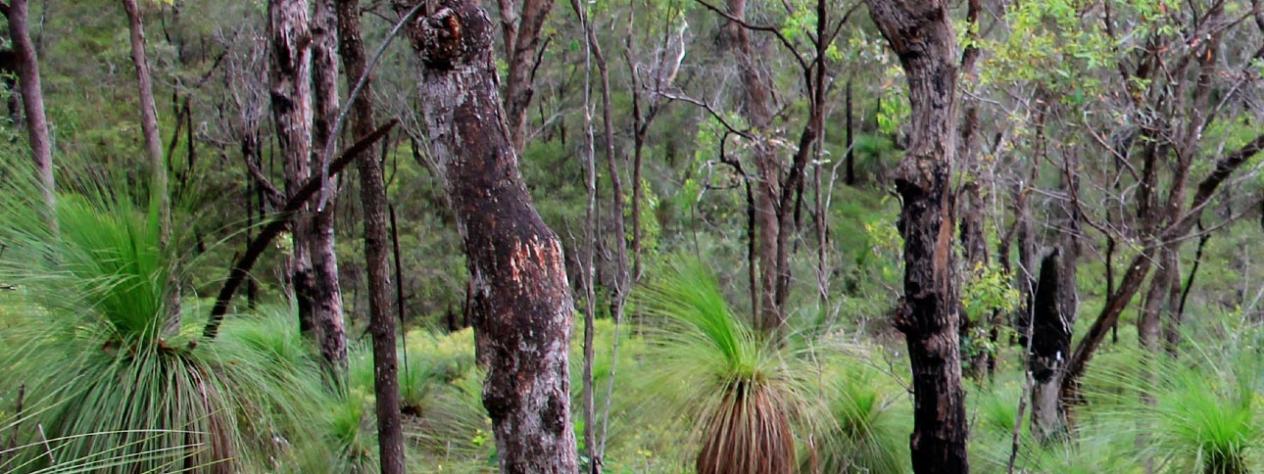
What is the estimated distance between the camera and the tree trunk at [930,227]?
3998 millimetres

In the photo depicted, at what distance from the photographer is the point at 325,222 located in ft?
18.7

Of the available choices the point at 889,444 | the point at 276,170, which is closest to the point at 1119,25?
the point at 889,444

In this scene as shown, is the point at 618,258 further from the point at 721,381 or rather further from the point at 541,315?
the point at 541,315

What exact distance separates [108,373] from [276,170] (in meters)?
19.6

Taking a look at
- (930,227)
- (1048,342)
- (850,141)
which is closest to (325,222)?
(930,227)

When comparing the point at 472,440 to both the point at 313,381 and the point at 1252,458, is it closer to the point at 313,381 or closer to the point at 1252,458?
the point at 313,381

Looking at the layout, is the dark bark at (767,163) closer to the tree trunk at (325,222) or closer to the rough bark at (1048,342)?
the rough bark at (1048,342)

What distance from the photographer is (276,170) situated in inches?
832

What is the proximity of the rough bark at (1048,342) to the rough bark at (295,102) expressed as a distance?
14.8 feet

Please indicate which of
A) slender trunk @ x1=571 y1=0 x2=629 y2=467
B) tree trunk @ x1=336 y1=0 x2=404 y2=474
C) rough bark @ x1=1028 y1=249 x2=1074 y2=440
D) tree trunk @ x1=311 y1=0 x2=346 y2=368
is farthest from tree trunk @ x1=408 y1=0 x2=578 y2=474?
rough bark @ x1=1028 y1=249 x2=1074 y2=440

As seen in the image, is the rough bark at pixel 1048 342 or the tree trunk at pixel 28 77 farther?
the tree trunk at pixel 28 77

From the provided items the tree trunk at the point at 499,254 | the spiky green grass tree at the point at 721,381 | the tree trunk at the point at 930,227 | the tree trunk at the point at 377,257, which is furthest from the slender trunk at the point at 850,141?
the tree trunk at the point at 499,254

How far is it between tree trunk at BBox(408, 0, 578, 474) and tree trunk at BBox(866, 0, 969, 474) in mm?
1683

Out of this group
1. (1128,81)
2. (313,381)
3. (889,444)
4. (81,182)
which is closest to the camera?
(81,182)
